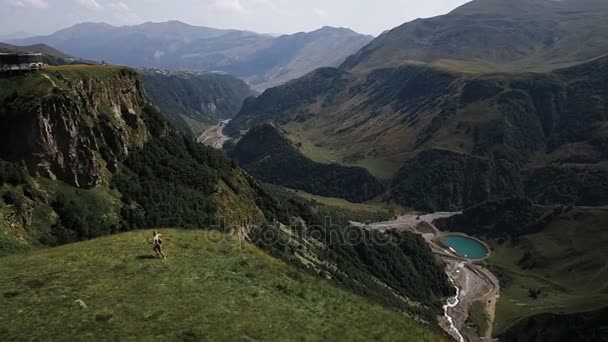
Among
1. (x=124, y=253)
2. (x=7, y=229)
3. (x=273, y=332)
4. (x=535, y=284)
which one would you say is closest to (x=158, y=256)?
(x=124, y=253)

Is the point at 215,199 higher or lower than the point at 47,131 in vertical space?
lower

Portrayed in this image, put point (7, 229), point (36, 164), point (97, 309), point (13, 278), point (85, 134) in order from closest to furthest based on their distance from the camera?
point (97, 309) < point (13, 278) < point (7, 229) < point (36, 164) < point (85, 134)

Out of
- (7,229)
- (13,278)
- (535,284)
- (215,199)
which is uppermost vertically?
(13,278)

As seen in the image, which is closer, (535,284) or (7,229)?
(7,229)

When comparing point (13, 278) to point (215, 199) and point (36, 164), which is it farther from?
point (215, 199)

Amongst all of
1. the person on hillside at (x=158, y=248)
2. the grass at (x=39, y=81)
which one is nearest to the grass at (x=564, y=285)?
the person on hillside at (x=158, y=248)

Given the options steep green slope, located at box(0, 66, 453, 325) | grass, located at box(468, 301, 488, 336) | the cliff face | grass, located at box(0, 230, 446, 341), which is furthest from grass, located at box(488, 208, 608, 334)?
grass, located at box(0, 230, 446, 341)

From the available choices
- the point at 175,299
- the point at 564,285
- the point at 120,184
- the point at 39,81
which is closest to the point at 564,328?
the point at 564,285
